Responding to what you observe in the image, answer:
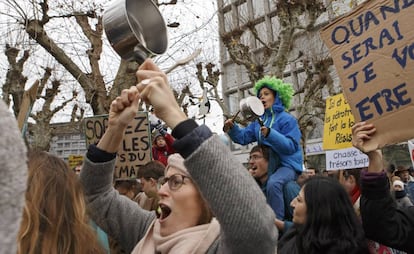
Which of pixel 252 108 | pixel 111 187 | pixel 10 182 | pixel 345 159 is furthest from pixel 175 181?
pixel 345 159

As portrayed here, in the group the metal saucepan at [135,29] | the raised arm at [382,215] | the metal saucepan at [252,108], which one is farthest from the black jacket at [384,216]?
the metal saucepan at [252,108]

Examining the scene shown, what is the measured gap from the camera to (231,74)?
28625mm

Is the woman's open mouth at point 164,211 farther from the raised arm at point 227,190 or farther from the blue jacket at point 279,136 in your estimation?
the blue jacket at point 279,136

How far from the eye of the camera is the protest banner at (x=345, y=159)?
16.7 ft

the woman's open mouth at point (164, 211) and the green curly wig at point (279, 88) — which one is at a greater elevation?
the green curly wig at point (279, 88)

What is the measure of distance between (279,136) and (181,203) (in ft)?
6.66

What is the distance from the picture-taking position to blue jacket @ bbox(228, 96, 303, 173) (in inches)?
148

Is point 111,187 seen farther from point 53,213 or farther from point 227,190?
point 227,190

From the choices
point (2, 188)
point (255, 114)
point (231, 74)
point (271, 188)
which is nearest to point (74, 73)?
point (255, 114)

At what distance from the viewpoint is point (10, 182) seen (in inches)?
16.9

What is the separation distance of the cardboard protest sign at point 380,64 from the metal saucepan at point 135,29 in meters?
1.46

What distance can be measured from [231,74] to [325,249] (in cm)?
2652

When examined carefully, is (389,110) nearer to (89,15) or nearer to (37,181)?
(37,181)

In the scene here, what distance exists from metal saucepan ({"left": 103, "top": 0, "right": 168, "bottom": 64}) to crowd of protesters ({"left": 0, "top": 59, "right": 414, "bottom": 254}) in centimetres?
15
